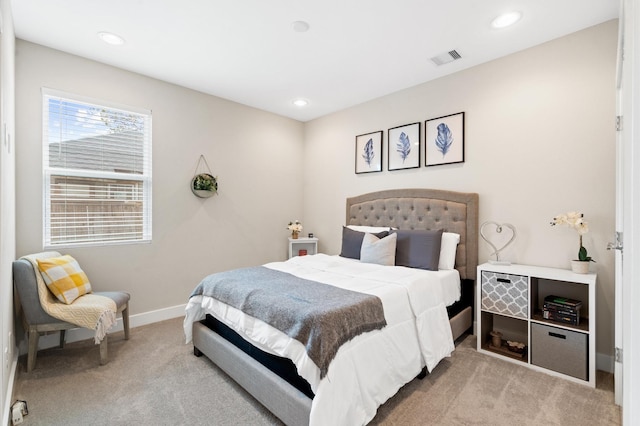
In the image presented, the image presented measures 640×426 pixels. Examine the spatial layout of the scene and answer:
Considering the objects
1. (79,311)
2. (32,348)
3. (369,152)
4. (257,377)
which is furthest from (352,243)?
(32,348)

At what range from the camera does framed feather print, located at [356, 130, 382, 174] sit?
13.0 feet

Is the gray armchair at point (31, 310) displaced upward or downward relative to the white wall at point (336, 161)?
downward

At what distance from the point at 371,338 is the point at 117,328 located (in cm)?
283

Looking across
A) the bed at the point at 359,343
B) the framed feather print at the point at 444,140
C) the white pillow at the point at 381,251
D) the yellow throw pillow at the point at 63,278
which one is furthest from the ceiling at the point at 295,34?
the yellow throw pillow at the point at 63,278

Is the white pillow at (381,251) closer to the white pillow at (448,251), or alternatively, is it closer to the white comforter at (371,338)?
the white comforter at (371,338)

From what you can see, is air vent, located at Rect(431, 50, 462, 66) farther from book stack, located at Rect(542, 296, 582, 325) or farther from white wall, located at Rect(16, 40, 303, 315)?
white wall, located at Rect(16, 40, 303, 315)

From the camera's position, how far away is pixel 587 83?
97.9 inches

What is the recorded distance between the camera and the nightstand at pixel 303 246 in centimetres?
454

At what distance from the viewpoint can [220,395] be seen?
2086mm

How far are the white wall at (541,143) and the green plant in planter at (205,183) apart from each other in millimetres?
2410

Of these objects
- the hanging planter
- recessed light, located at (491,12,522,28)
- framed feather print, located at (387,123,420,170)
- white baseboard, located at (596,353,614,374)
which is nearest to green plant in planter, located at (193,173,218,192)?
the hanging planter

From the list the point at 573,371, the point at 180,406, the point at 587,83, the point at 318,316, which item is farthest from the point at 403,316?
the point at 587,83

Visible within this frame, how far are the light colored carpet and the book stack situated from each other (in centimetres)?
44

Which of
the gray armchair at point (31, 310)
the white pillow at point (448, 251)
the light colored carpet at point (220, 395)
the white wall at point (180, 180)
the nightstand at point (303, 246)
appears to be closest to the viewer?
the light colored carpet at point (220, 395)
